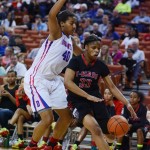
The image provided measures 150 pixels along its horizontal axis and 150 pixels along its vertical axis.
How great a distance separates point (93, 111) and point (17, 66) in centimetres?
594

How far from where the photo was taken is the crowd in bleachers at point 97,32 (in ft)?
53.0

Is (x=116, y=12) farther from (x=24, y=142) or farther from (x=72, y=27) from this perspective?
(x=72, y=27)

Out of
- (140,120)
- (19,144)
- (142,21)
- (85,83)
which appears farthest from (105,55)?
(85,83)

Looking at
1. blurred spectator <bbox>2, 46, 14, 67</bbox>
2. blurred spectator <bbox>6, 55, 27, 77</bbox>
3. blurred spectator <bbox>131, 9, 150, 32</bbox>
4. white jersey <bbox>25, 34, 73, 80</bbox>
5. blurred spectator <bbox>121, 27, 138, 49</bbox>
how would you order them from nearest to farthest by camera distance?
white jersey <bbox>25, 34, 73, 80</bbox> → blurred spectator <bbox>6, 55, 27, 77</bbox> → blurred spectator <bbox>2, 46, 14, 67</bbox> → blurred spectator <bbox>121, 27, 138, 49</bbox> → blurred spectator <bbox>131, 9, 150, 32</bbox>

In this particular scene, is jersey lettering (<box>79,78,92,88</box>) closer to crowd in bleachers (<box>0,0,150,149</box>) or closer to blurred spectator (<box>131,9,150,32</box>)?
crowd in bleachers (<box>0,0,150,149</box>)

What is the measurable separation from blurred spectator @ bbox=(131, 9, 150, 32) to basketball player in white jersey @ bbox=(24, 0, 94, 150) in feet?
35.7

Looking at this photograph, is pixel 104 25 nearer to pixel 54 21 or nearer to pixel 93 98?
pixel 54 21

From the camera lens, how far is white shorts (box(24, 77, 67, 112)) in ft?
32.9

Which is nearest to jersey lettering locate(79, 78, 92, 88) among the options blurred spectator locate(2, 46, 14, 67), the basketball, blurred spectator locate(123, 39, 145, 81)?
the basketball

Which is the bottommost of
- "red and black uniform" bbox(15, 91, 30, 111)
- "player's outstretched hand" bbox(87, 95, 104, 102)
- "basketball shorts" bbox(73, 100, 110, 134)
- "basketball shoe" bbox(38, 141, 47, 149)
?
"basketball shoe" bbox(38, 141, 47, 149)

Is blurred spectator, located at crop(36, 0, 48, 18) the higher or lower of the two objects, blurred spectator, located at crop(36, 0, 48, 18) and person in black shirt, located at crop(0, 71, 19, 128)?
the higher

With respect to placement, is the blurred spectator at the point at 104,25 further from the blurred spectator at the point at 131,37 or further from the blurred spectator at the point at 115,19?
the blurred spectator at the point at 131,37

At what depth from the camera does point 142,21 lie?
21375 millimetres

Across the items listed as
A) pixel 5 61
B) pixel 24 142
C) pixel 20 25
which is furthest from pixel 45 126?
pixel 20 25
